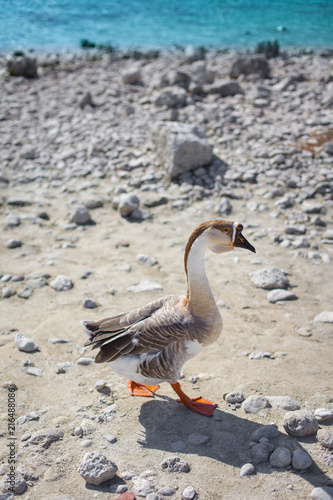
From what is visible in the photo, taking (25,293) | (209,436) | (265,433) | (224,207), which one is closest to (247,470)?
(265,433)

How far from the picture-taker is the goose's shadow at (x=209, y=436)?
3.51 meters

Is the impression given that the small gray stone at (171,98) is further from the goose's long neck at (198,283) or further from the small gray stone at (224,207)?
the goose's long neck at (198,283)

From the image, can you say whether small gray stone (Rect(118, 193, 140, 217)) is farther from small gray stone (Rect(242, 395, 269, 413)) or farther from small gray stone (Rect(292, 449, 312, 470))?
small gray stone (Rect(292, 449, 312, 470))

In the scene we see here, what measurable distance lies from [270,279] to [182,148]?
366 centimetres

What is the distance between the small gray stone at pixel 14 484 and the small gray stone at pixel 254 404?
2.06m

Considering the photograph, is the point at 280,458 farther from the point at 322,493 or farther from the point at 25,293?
the point at 25,293

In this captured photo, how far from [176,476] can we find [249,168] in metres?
6.47

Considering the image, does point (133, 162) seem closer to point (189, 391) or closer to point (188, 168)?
point (188, 168)

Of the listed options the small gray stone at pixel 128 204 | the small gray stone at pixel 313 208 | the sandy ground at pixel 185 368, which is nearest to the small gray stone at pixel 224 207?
the sandy ground at pixel 185 368

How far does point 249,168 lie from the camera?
8570 mm

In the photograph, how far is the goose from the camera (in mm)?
3955

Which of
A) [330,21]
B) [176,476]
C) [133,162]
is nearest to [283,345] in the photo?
[176,476]

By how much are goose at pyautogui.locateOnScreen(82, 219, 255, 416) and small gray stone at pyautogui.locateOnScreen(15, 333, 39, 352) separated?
1.12m

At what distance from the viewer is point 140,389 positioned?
4477mm
